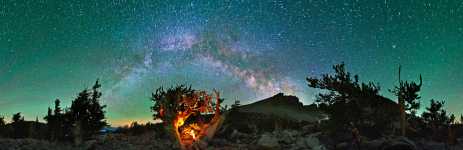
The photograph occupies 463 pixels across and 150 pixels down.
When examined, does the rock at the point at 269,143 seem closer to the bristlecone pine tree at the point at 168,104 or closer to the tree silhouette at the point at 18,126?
the bristlecone pine tree at the point at 168,104

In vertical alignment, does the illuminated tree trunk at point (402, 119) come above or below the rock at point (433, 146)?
above

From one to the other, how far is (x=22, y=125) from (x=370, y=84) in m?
33.3

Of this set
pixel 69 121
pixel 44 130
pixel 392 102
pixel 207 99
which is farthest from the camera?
pixel 392 102

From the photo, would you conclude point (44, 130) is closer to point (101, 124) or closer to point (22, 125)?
point (101, 124)

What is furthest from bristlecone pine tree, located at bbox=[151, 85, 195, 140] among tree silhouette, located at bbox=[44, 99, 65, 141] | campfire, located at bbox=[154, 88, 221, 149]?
tree silhouette, located at bbox=[44, 99, 65, 141]

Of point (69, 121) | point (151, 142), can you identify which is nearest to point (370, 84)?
point (151, 142)

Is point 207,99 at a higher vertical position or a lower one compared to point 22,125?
higher

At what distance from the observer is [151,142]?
2944 cm

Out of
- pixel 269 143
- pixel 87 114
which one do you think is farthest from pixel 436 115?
pixel 87 114

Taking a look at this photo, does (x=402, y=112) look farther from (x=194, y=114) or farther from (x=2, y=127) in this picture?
(x=2, y=127)

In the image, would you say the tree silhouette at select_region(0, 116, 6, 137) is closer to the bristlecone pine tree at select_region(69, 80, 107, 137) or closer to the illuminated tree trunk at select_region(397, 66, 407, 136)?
the bristlecone pine tree at select_region(69, 80, 107, 137)

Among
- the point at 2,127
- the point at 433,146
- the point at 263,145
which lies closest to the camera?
the point at 263,145

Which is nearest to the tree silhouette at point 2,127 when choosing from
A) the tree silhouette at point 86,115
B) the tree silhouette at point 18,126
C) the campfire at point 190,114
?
the tree silhouette at point 18,126

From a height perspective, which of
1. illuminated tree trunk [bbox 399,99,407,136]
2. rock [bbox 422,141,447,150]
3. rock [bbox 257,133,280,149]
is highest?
illuminated tree trunk [bbox 399,99,407,136]
